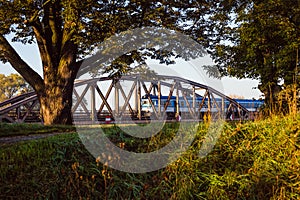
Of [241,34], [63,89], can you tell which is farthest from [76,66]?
[241,34]

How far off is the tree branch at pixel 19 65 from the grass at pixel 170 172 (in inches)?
297

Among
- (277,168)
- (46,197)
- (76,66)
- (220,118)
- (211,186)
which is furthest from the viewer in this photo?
(76,66)

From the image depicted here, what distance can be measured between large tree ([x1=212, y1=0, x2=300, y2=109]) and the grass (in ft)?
25.2

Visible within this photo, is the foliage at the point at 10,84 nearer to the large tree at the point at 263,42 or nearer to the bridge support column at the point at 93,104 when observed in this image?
the bridge support column at the point at 93,104

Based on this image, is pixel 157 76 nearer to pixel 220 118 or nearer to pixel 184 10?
pixel 184 10

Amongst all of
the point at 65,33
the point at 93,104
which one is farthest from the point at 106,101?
the point at 65,33

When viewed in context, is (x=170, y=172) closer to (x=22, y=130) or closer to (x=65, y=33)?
(x=22, y=130)

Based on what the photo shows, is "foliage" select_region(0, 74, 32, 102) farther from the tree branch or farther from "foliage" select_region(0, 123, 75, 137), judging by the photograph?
"foliage" select_region(0, 123, 75, 137)

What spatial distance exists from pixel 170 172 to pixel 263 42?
35.8 ft

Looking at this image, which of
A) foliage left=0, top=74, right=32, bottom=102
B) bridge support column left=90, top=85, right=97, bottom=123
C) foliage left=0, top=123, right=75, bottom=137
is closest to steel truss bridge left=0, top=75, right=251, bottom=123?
bridge support column left=90, top=85, right=97, bottom=123

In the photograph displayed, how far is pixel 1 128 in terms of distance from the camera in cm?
873

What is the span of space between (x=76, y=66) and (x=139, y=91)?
1206 cm

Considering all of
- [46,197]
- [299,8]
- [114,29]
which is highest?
[299,8]

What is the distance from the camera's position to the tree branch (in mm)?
12790
